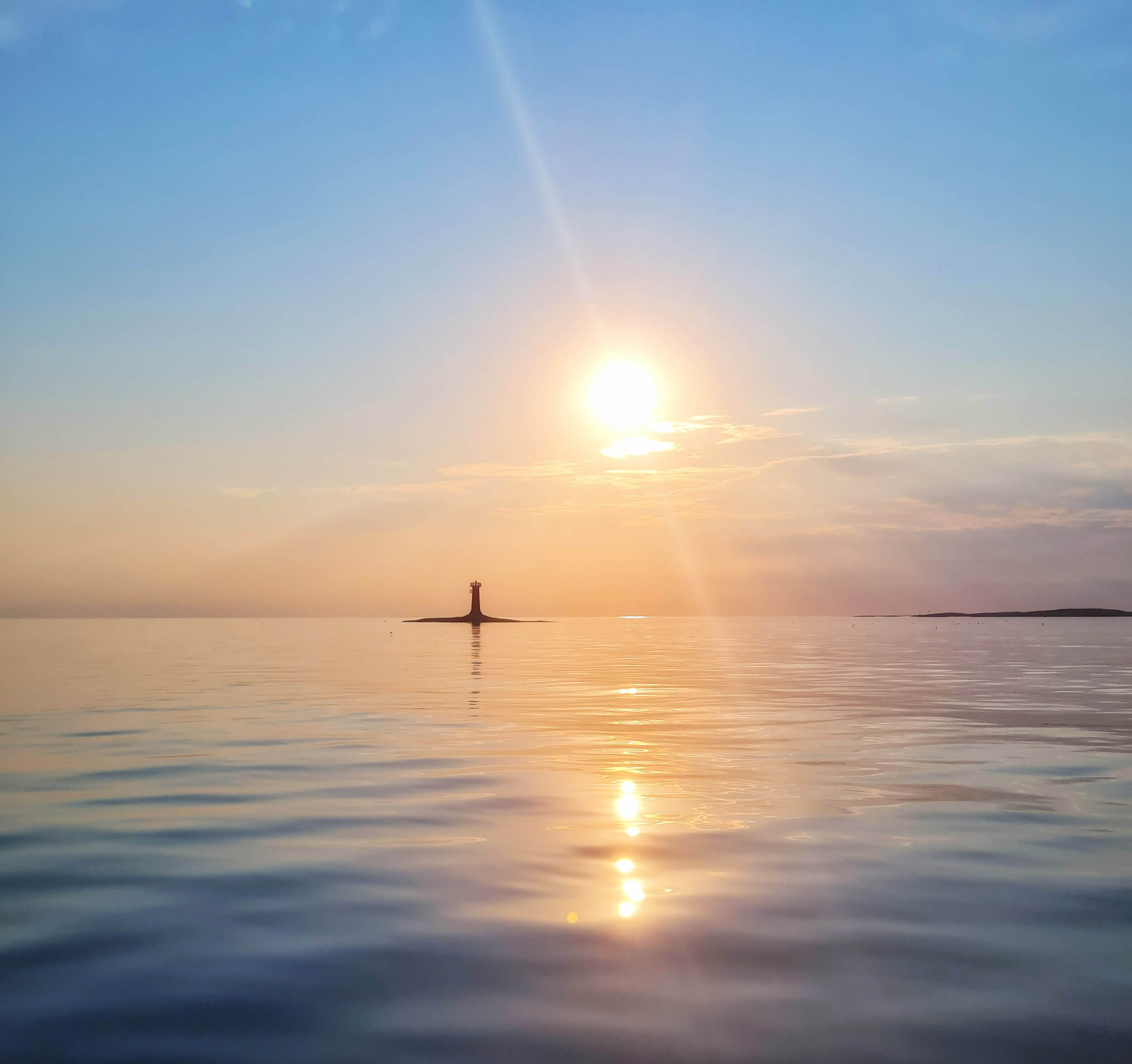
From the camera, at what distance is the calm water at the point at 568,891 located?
21.1 feet

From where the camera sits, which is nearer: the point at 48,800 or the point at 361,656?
the point at 48,800

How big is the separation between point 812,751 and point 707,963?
12.2m

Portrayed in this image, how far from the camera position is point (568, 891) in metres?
9.68

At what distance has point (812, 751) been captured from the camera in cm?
1911

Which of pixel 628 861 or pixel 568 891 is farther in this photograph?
pixel 628 861

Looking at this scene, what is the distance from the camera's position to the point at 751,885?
9773 millimetres

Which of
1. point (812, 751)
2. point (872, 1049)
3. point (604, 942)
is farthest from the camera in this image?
point (812, 751)

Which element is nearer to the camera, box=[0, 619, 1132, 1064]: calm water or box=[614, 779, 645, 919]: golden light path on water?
box=[0, 619, 1132, 1064]: calm water

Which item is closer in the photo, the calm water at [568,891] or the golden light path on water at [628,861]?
the calm water at [568,891]

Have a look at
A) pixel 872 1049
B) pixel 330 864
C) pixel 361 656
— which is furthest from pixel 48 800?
pixel 361 656

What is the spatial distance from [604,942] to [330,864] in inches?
155

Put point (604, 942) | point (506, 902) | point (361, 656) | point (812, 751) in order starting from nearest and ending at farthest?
point (604, 942)
point (506, 902)
point (812, 751)
point (361, 656)

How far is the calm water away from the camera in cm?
642

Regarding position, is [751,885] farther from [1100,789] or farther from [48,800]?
[48,800]
